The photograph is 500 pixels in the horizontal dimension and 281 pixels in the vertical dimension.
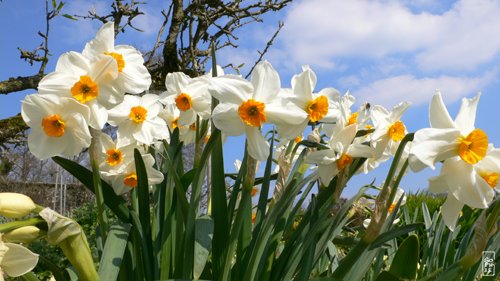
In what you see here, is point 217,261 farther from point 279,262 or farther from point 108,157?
point 108,157

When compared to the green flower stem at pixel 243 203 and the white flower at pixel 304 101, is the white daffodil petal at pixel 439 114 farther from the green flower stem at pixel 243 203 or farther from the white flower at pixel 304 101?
the green flower stem at pixel 243 203

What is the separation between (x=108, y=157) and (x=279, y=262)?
55cm

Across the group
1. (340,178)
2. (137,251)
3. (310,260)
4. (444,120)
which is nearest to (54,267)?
(137,251)

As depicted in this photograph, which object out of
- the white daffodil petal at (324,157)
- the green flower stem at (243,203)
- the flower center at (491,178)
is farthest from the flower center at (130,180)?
the flower center at (491,178)

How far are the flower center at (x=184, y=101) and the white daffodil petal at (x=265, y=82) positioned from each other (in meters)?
0.37

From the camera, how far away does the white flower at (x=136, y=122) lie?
1.48 meters

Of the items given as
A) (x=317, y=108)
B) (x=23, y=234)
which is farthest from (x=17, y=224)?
(x=317, y=108)

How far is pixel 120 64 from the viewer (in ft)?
4.19

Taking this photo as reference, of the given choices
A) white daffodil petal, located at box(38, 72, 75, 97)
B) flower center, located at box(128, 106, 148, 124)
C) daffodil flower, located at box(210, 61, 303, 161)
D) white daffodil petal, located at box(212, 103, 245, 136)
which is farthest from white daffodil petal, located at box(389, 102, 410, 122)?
white daffodil petal, located at box(38, 72, 75, 97)

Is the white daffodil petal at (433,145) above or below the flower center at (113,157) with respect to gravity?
below

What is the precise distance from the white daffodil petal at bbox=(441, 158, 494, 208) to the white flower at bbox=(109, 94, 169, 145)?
784 millimetres

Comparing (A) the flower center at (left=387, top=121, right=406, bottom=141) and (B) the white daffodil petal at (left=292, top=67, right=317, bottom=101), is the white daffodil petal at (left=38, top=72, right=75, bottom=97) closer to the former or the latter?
(B) the white daffodil petal at (left=292, top=67, right=317, bottom=101)

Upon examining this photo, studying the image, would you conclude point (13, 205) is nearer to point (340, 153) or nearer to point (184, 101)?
point (184, 101)

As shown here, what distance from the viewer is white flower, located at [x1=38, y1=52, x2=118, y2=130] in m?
1.20
